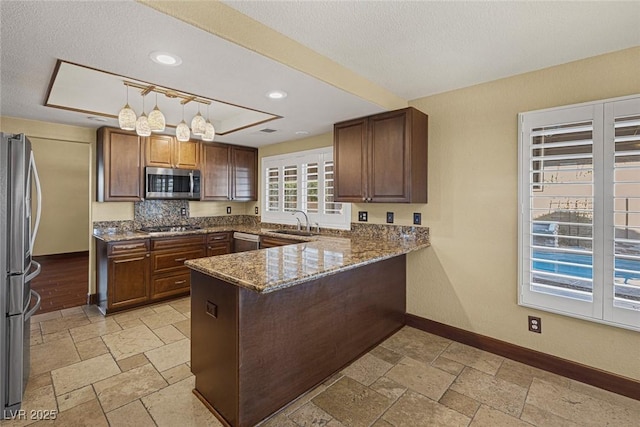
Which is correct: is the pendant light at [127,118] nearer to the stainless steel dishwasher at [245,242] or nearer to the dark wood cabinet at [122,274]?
the dark wood cabinet at [122,274]

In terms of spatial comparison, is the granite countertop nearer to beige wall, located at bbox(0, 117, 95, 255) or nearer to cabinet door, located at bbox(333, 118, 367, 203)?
cabinet door, located at bbox(333, 118, 367, 203)

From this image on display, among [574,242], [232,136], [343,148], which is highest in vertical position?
[232,136]

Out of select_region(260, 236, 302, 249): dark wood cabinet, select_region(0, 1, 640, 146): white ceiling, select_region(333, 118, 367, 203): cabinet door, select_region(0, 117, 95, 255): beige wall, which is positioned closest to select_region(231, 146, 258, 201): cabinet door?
select_region(260, 236, 302, 249): dark wood cabinet

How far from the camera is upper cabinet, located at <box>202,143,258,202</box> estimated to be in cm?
478

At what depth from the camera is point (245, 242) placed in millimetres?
4555

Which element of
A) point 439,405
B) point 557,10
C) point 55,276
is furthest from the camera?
point 55,276

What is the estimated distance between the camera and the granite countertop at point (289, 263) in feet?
5.66

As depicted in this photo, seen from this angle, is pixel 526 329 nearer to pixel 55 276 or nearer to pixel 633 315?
pixel 633 315

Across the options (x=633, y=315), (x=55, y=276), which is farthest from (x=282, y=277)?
(x=55, y=276)

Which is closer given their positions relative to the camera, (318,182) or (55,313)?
(55,313)

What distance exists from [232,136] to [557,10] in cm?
378

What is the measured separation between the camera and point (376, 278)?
2.91m

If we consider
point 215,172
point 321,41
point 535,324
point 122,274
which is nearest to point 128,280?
point 122,274

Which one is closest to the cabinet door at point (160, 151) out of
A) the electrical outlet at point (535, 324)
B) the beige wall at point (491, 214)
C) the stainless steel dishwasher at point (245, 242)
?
the stainless steel dishwasher at point (245, 242)
